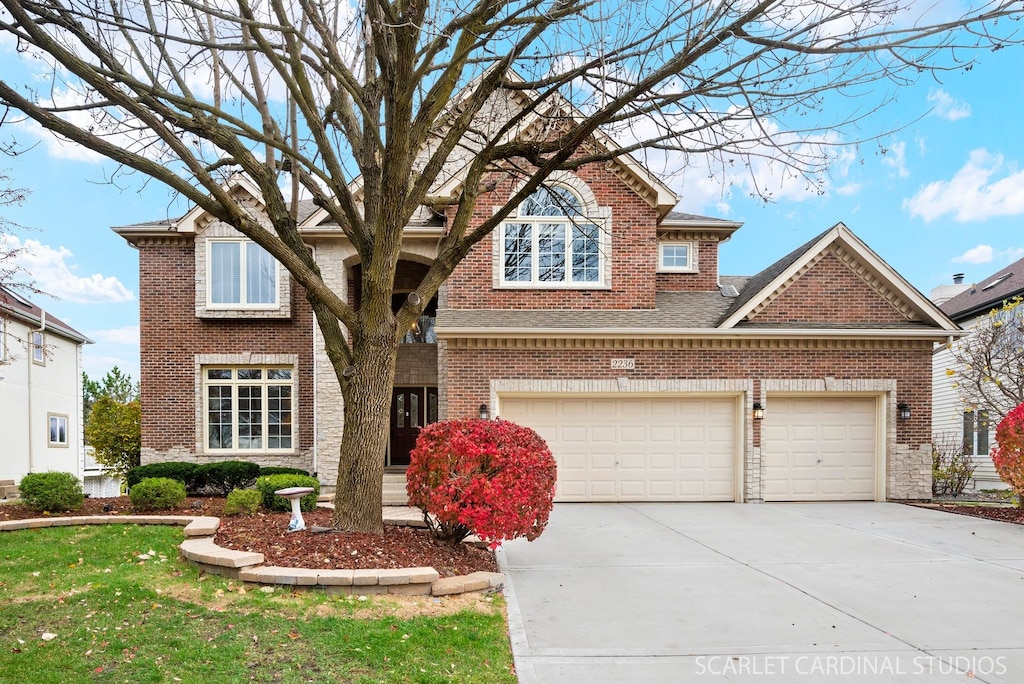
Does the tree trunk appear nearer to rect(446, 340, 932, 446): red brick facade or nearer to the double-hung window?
rect(446, 340, 932, 446): red brick facade

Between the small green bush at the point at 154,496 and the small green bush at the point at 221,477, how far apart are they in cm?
295

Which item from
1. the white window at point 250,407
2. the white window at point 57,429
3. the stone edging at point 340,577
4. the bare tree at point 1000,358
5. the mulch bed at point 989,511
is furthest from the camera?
the white window at point 57,429

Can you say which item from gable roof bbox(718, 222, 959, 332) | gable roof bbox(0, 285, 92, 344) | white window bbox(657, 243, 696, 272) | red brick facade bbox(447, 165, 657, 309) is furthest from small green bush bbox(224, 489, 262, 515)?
gable roof bbox(0, 285, 92, 344)

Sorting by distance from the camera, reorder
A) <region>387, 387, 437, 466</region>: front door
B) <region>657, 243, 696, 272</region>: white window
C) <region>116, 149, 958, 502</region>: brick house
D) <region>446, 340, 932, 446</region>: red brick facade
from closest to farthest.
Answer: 1. <region>446, 340, 932, 446</region>: red brick facade
2. <region>116, 149, 958, 502</region>: brick house
3. <region>657, 243, 696, 272</region>: white window
4. <region>387, 387, 437, 466</region>: front door

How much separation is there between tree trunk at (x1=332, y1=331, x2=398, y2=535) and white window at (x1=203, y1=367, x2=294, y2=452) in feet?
26.7

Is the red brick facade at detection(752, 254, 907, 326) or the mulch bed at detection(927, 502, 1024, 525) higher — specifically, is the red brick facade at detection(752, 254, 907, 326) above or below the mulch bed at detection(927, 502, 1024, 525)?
above

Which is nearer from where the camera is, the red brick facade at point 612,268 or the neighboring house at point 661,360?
the neighboring house at point 661,360

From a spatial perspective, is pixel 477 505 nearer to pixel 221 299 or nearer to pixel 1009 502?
pixel 221 299

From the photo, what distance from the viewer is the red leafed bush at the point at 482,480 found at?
22.4ft

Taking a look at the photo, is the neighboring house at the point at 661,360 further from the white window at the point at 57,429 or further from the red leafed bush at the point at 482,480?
the white window at the point at 57,429

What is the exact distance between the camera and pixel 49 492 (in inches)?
372

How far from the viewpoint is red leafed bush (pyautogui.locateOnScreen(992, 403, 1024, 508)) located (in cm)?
1116

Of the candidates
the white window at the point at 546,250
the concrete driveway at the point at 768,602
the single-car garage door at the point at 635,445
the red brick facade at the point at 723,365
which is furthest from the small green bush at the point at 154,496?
the white window at the point at 546,250

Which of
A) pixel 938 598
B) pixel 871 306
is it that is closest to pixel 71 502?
pixel 938 598
